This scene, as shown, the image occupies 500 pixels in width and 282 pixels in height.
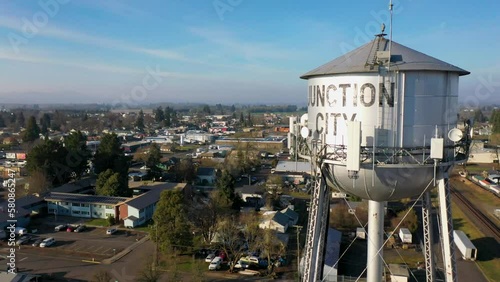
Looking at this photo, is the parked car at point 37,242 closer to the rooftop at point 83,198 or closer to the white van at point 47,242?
the white van at point 47,242

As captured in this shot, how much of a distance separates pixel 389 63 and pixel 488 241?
18566mm

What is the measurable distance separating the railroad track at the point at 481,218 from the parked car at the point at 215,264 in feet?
51.1

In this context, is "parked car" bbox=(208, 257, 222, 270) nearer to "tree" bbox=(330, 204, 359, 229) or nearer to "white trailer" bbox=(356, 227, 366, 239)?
"white trailer" bbox=(356, 227, 366, 239)

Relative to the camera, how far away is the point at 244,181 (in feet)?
120

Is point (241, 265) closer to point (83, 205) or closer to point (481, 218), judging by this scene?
point (83, 205)

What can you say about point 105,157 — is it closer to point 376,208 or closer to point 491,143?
point 376,208

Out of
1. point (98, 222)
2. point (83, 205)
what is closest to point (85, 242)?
point (98, 222)

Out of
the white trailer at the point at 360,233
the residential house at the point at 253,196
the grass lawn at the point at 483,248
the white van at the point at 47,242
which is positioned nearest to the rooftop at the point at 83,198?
the white van at the point at 47,242

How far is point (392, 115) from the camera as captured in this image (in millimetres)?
6633

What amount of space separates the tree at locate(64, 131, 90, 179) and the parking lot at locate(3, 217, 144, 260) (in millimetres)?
8889

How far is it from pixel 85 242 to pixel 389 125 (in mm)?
19289

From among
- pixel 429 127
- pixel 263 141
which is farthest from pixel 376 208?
pixel 263 141

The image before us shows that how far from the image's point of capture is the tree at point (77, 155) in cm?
3177

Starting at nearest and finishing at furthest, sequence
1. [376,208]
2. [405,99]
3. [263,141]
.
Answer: [405,99]
[376,208]
[263,141]
